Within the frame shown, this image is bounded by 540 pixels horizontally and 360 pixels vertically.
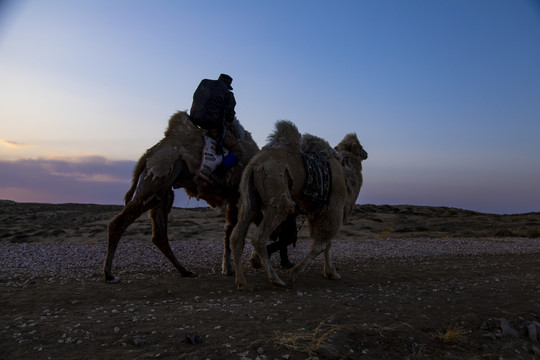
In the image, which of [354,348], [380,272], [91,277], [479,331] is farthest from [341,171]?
[91,277]

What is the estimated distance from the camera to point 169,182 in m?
7.04

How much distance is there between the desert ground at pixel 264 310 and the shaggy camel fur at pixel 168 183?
721mm

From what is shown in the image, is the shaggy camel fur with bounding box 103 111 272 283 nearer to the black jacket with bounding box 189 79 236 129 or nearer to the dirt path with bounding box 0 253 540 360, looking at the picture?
the black jacket with bounding box 189 79 236 129

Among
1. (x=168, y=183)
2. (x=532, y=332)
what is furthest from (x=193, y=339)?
(x=168, y=183)

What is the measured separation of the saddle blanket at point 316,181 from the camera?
6703 millimetres

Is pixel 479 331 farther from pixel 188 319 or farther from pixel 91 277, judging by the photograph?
pixel 91 277

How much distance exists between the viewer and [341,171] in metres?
7.36

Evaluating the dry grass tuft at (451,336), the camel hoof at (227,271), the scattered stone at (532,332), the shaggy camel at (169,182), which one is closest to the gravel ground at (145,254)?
the camel hoof at (227,271)

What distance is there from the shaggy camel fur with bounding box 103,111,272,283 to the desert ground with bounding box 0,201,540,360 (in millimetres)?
721

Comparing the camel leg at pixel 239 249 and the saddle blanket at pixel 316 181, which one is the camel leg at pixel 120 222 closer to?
the camel leg at pixel 239 249

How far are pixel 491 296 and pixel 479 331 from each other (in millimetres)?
1637

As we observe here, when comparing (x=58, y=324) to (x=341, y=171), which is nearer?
(x=58, y=324)

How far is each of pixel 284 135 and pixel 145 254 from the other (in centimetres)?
518

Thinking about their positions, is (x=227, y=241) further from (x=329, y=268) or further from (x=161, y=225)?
(x=329, y=268)
